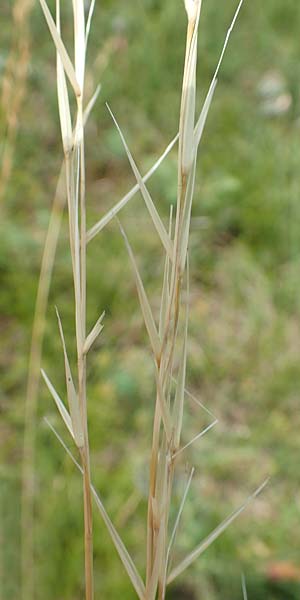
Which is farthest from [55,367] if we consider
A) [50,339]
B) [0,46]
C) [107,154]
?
[0,46]

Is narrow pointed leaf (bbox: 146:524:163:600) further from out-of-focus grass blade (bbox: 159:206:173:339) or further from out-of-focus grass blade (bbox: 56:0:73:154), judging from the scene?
out-of-focus grass blade (bbox: 56:0:73:154)

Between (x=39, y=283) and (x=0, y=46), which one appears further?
(x=0, y=46)

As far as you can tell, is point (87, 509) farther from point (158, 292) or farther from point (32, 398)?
point (158, 292)

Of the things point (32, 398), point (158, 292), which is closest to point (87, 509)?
point (32, 398)

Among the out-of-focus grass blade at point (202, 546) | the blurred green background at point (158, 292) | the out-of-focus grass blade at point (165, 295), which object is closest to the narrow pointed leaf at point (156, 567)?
the out-of-focus grass blade at point (202, 546)

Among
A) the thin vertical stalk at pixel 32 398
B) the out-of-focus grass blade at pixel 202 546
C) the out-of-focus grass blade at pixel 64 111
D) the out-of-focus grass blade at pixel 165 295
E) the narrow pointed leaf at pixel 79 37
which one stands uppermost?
the narrow pointed leaf at pixel 79 37

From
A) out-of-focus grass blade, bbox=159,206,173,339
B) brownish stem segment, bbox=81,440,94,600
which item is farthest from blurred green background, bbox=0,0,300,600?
out-of-focus grass blade, bbox=159,206,173,339

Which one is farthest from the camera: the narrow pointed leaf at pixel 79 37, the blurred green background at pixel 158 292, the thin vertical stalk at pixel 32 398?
the blurred green background at pixel 158 292

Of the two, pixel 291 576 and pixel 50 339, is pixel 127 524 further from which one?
pixel 50 339

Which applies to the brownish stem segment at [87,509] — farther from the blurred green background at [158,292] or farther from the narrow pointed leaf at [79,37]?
the blurred green background at [158,292]
